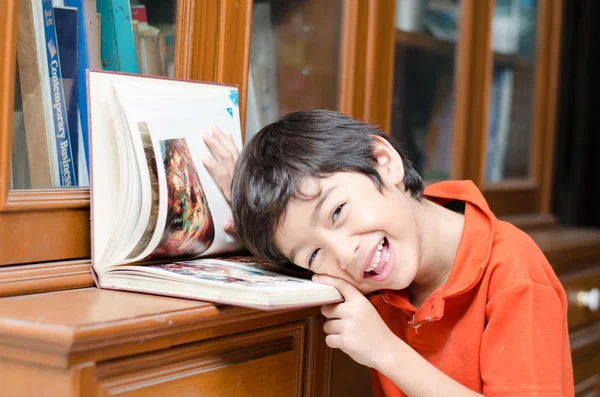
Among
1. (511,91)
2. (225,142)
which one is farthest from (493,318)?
(511,91)

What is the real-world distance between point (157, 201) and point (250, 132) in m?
0.31

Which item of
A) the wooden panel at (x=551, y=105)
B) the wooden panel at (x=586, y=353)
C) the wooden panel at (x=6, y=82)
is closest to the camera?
the wooden panel at (x=6, y=82)

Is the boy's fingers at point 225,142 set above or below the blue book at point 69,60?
below

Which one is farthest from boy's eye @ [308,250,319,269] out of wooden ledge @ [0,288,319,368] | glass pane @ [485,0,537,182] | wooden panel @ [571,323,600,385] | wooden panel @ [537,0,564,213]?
wooden panel @ [537,0,564,213]

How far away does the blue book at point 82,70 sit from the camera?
2.90ft

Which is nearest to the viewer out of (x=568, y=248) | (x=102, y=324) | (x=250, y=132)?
(x=102, y=324)

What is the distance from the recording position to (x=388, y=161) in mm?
933

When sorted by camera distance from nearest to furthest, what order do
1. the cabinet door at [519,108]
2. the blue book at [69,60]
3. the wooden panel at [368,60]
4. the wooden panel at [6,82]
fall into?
the wooden panel at [6,82] → the blue book at [69,60] → the wooden panel at [368,60] → the cabinet door at [519,108]

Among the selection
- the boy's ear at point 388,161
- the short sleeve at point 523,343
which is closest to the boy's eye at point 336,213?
the boy's ear at point 388,161

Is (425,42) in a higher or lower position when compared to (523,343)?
higher

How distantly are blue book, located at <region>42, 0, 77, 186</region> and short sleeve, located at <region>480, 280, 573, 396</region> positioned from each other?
21.3 inches

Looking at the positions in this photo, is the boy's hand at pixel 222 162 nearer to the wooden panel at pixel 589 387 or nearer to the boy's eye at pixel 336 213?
the boy's eye at pixel 336 213

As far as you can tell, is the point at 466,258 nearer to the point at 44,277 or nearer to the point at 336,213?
the point at 336,213

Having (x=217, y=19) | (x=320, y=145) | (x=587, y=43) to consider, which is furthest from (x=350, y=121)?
(x=587, y=43)
